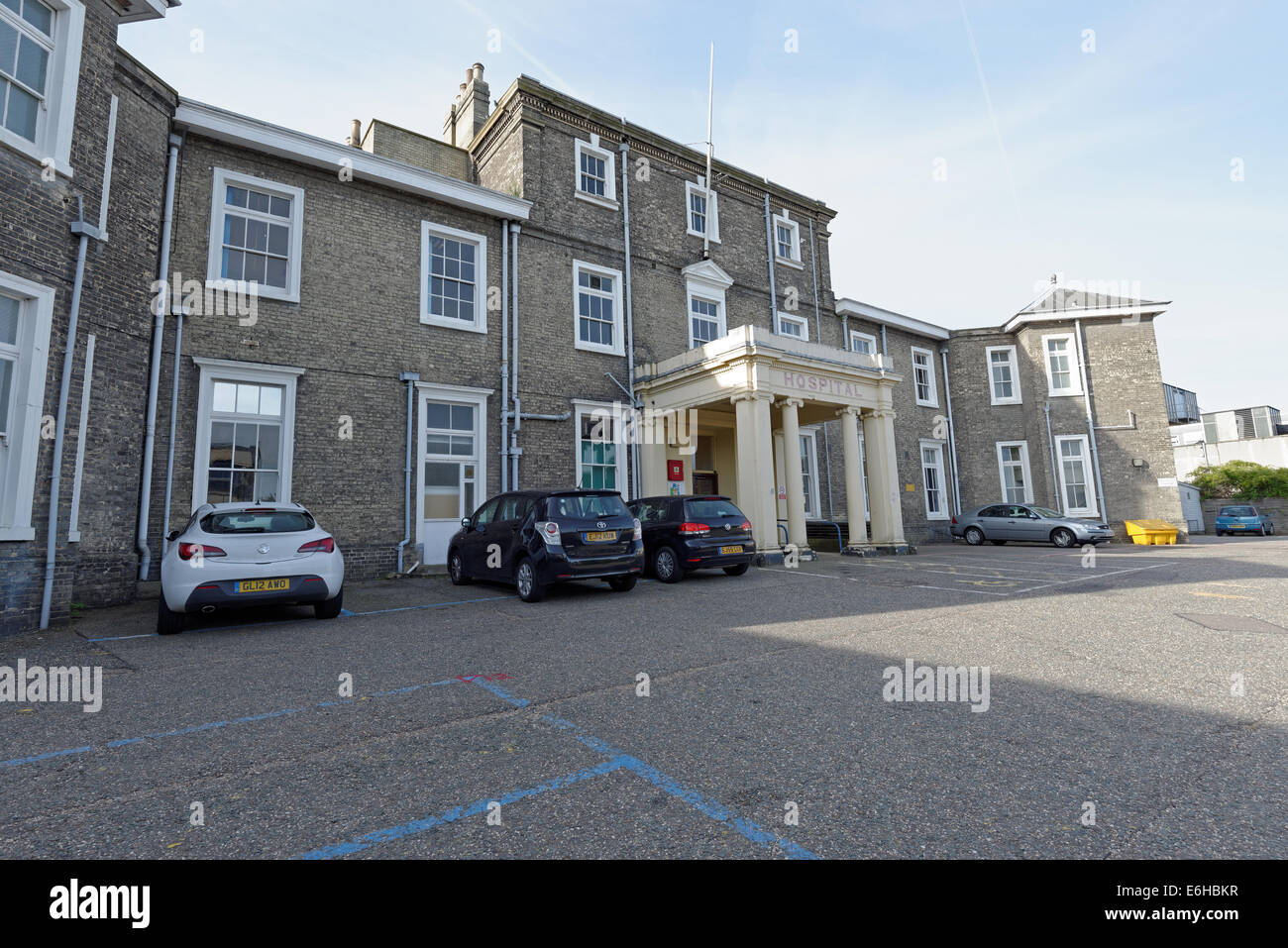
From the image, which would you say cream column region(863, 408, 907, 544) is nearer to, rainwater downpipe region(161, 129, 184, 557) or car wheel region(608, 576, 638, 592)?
car wheel region(608, 576, 638, 592)

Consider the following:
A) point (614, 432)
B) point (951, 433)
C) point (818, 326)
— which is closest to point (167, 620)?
point (614, 432)

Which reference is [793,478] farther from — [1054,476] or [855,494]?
[1054,476]

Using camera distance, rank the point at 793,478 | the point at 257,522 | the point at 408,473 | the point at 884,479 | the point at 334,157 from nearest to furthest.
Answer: the point at 257,522 < the point at 334,157 < the point at 408,473 < the point at 793,478 < the point at 884,479

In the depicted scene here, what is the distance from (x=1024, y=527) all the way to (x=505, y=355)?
18.1 meters

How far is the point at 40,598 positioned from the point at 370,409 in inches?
242

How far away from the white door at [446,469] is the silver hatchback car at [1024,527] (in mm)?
17916

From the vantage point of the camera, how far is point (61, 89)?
7844 millimetres

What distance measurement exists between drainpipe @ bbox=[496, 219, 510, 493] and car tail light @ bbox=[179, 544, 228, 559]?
22.5 feet

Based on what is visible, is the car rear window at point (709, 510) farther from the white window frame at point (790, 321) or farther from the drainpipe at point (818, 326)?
the drainpipe at point (818, 326)

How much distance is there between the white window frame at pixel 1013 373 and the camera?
2548 cm

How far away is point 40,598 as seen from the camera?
7246mm

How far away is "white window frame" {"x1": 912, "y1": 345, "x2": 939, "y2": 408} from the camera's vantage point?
24.9 m

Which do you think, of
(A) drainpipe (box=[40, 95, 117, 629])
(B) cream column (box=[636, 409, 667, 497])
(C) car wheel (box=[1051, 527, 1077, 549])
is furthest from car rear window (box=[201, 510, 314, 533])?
(C) car wheel (box=[1051, 527, 1077, 549])
